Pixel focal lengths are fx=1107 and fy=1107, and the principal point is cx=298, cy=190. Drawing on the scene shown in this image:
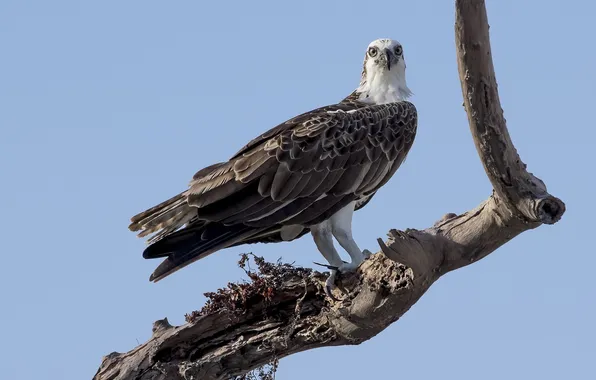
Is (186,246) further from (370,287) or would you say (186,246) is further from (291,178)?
(370,287)

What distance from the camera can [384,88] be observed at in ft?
39.8

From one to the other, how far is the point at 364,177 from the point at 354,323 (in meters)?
1.93

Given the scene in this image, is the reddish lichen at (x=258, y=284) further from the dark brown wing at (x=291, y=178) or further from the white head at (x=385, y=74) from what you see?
the white head at (x=385, y=74)

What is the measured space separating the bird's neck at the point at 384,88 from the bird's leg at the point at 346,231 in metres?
1.44

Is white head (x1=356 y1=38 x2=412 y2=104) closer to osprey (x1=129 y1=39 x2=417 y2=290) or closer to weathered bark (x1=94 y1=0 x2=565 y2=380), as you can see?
osprey (x1=129 y1=39 x2=417 y2=290)

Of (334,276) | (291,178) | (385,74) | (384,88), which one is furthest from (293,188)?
(385,74)

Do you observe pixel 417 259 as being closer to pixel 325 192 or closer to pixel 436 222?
pixel 436 222

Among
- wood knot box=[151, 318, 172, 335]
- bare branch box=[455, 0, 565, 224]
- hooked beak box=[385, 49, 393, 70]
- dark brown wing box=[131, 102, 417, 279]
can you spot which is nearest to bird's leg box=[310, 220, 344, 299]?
dark brown wing box=[131, 102, 417, 279]

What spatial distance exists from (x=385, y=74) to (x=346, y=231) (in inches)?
84.6

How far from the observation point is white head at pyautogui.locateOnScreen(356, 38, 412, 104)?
12.1m

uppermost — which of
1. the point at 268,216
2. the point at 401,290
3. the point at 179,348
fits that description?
the point at 268,216

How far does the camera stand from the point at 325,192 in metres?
10.8

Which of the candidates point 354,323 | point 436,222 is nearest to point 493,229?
point 436,222

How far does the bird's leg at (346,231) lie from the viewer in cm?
1050
